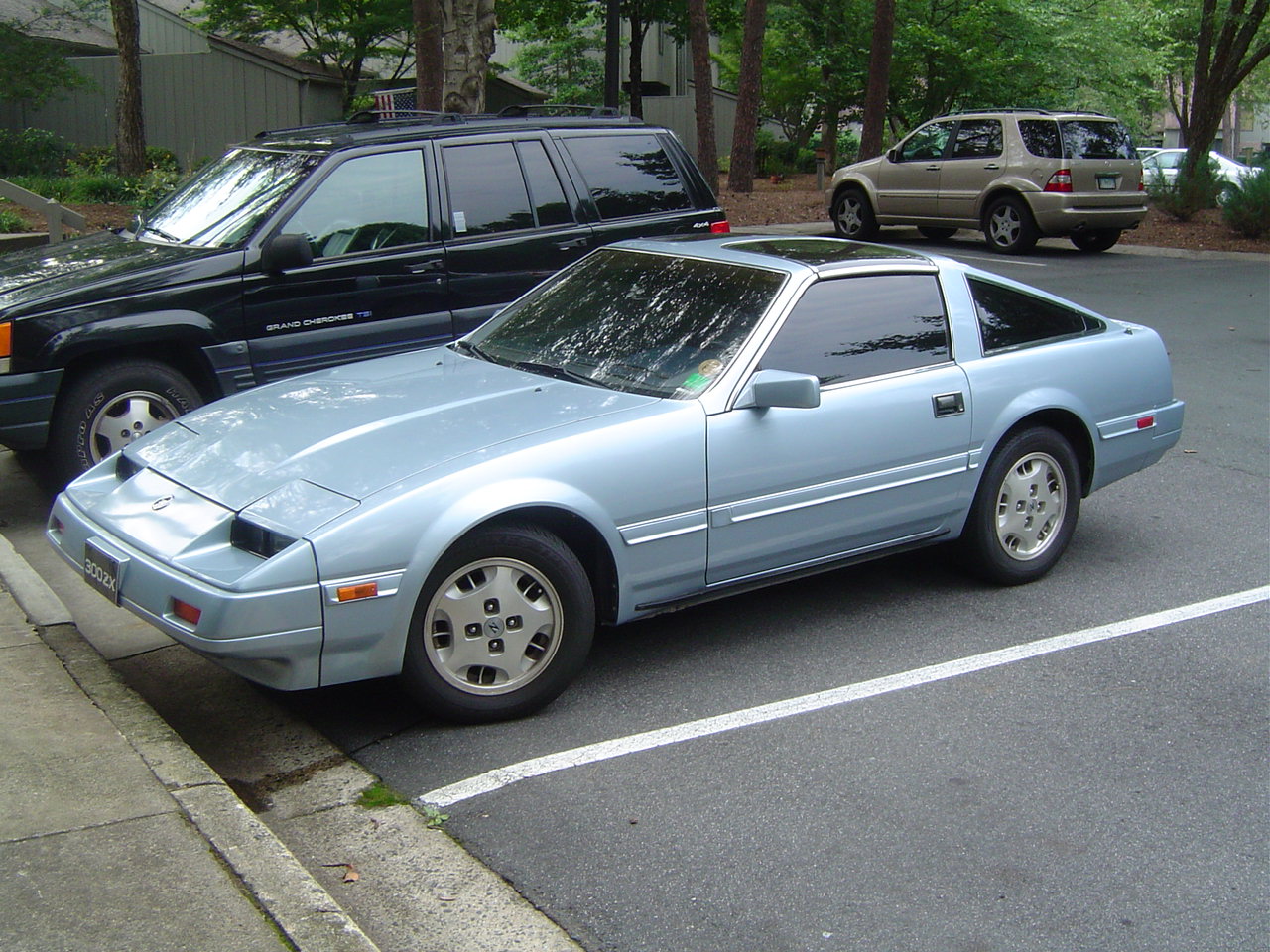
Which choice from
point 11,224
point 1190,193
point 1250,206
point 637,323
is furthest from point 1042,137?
point 637,323

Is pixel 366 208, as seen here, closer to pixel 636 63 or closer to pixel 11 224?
pixel 11 224

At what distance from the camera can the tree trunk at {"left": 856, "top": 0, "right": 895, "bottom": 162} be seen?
2436 centimetres

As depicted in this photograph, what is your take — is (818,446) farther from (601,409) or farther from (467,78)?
(467,78)

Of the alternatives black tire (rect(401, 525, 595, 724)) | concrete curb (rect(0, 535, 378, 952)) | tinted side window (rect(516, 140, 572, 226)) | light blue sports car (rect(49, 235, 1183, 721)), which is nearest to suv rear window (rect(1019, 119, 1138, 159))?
tinted side window (rect(516, 140, 572, 226))

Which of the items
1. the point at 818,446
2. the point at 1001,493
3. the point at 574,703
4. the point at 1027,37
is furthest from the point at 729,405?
the point at 1027,37

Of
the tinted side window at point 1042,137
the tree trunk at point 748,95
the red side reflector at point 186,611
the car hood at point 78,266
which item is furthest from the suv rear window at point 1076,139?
the red side reflector at point 186,611

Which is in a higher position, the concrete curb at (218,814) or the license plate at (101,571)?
the license plate at (101,571)

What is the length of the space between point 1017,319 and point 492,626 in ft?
9.65

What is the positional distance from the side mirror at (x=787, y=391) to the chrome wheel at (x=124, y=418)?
3559mm

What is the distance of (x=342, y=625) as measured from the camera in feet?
13.8

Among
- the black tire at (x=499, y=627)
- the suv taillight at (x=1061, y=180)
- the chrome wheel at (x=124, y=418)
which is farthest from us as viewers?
the suv taillight at (x=1061, y=180)

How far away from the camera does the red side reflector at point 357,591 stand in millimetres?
4160

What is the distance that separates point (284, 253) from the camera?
7129 millimetres

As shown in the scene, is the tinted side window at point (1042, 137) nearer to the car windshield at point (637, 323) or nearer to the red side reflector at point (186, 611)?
the car windshield at point (637, 323)
